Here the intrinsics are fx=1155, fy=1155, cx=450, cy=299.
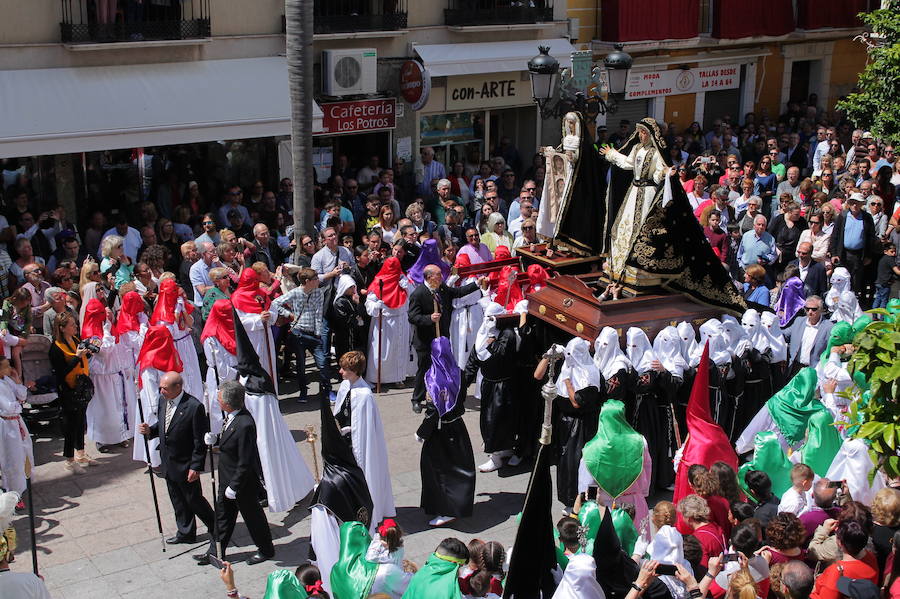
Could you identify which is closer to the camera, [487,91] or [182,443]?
[182,443]

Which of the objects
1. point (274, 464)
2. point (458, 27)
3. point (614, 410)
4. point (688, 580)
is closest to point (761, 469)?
point (614, 410)

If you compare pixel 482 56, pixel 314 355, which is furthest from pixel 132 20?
pixel 314 355

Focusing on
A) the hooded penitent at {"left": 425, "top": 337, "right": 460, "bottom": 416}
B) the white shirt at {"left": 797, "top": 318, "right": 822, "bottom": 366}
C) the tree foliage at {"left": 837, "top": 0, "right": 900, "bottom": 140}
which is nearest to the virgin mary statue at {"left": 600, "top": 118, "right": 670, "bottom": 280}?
the white shirt at {"left": 797, "top": 318, "right": 822, "bottom": 366}

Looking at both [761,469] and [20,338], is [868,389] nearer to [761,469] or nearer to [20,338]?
[761,469]

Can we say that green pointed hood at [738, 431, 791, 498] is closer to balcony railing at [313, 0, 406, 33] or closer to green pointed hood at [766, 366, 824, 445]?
green pointed hood at [766, 366, 824, 445]

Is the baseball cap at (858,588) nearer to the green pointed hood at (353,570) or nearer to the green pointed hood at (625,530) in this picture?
the green pointed hood at (625,530)

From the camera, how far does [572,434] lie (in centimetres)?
989

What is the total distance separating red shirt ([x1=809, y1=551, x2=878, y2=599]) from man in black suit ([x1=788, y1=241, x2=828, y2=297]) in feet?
21.0

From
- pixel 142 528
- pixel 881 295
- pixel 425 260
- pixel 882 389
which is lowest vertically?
pixel 142 528

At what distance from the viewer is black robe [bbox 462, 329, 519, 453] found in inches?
412

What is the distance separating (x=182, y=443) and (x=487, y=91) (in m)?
13.3

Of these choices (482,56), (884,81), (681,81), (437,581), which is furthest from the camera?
(681,81)

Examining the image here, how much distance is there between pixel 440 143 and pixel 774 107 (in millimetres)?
10846

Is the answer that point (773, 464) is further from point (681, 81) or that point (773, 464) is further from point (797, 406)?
point (681, 81)
